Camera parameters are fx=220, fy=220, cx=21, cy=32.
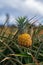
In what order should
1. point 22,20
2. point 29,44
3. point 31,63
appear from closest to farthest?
point 31,63 → point 29,44 → point 22,20

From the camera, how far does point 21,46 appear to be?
3.40ft

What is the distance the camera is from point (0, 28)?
4.06 ft

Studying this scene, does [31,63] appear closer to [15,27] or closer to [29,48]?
[29,48]

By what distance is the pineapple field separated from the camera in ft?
3.06

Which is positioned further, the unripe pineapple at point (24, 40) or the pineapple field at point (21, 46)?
the unripe pineapple at point (24, 40)

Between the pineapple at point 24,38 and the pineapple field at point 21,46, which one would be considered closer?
the pineapple field at point 21,46

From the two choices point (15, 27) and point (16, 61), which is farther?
point (15, 27)

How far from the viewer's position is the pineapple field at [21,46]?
3.06 ft

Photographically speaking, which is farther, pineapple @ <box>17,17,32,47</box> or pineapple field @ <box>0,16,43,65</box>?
pineapple @ <box>17,17,32,47</box>

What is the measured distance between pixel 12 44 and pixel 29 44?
0.27 ft

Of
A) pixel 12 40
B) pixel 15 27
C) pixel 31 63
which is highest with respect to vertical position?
pixel 15 27

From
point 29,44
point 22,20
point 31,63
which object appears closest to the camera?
point 31,63

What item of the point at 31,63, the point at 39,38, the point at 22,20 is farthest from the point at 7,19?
the point at 31,63

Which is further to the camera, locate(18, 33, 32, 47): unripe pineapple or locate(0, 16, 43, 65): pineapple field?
locate(18, 33, 32, 47): unripe pineapple
